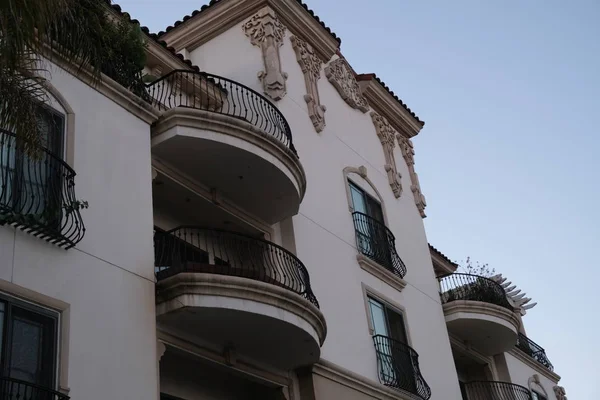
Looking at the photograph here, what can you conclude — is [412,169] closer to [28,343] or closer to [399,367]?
[399,367]

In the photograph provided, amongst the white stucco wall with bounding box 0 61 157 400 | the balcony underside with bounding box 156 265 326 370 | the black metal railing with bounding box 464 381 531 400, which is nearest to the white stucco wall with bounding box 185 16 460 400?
the balcony underside with bounding box 156 265 326 370

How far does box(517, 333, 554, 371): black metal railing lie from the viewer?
89.6ft

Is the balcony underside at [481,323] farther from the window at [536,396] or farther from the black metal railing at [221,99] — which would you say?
the black metal railing at [221,99]

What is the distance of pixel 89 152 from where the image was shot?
12.6 metres

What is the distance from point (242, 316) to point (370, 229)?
23.4 feet

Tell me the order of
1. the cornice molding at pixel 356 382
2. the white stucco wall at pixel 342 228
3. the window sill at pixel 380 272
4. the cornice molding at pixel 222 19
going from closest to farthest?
the cornice molding at pixel 356 382
the white stucco wall at pixel 342 228
the window sill at pixel 380 272
the cornice molding at pixel 222 19

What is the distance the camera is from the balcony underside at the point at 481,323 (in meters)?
22.5

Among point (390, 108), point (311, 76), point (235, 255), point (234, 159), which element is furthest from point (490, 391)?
point (234, 159)

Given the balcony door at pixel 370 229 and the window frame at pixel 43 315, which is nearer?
the window frame at pixel 43 315

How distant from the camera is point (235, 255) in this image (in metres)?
16.7

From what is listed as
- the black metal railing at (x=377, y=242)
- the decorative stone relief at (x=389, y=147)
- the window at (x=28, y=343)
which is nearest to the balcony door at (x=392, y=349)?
the black metal railing at (x=377, y=242)

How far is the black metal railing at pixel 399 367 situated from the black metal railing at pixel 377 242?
2007 millimetres

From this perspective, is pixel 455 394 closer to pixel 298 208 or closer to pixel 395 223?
pixel 395 223

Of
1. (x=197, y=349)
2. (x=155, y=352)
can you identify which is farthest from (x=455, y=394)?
(x=155, y=352)
